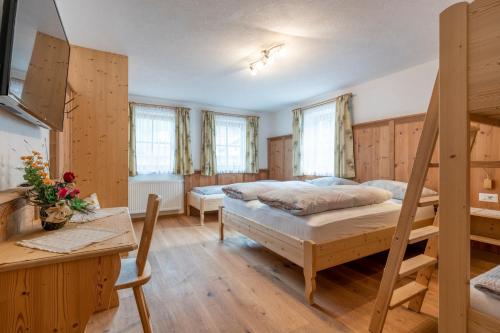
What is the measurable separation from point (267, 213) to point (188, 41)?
2048 millimetres

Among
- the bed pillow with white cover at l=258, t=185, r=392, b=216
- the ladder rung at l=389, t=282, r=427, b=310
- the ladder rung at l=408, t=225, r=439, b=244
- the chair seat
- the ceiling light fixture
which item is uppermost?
the ceiling light fixture

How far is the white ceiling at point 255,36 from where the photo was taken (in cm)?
199

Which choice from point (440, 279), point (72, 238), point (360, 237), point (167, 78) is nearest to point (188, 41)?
point (167, 78)

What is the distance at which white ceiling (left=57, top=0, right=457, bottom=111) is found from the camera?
199 cm

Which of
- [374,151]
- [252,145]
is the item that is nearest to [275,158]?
[252,145]

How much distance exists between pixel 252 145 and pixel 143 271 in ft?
14.8

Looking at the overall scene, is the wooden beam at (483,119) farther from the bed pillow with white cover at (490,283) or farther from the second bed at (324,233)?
the bed pillow with white cover at (490,283)

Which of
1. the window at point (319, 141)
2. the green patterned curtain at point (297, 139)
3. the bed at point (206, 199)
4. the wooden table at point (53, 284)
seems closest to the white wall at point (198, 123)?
the bed at point (206, 199)

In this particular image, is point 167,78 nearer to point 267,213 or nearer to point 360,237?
point 267,213

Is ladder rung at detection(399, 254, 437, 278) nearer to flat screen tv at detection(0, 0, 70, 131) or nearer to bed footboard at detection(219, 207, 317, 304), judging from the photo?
bed footboard at detection(219, 207, 317, 304)

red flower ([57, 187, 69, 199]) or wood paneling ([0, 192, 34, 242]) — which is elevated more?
red flower ([57, 187, 69, 199])

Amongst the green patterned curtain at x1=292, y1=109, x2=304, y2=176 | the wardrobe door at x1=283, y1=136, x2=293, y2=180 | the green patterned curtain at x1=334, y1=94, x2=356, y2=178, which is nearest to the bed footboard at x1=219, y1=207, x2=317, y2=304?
the green patterned curtain at x1=334, y1=94, x2=356, y2=178

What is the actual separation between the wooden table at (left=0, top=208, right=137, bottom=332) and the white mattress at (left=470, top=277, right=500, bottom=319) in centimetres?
141

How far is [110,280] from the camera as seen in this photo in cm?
98
